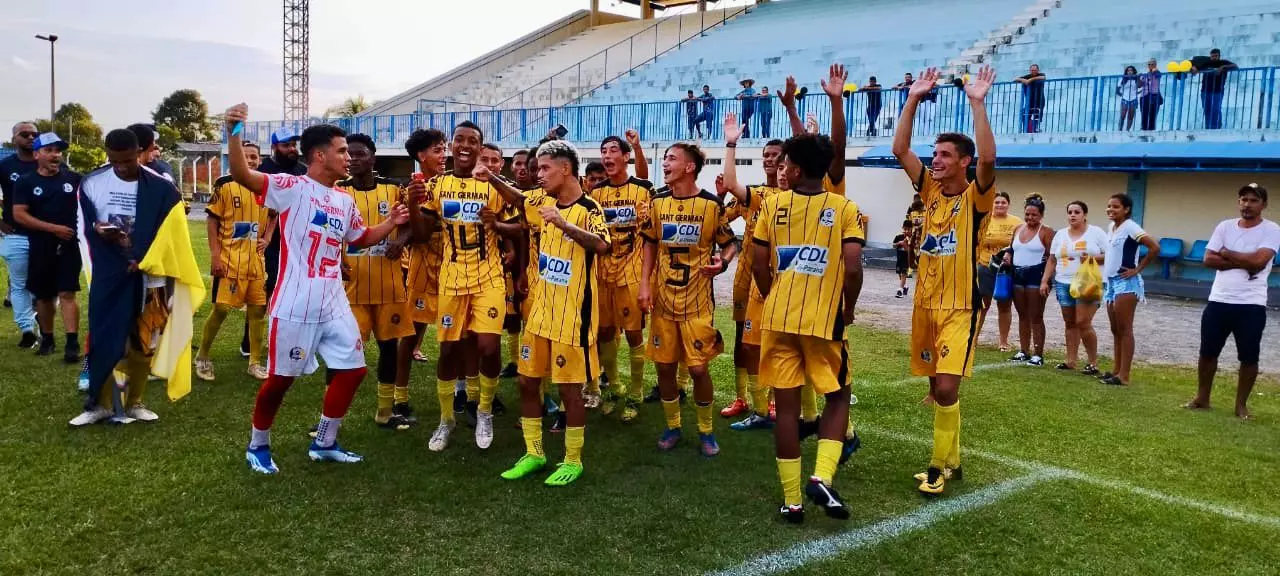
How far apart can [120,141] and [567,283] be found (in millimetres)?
3350

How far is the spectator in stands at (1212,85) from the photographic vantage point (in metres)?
16.9

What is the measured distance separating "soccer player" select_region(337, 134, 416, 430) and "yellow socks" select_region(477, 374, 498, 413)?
0.76 meters

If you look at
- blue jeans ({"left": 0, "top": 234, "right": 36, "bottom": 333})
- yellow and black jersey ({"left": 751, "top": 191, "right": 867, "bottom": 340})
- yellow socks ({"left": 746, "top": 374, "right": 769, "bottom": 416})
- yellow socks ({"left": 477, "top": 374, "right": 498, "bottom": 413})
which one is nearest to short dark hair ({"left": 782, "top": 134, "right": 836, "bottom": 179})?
yellow and black jersey ({"left": 751, "top": 191, "right": 867, "bottom": 340})

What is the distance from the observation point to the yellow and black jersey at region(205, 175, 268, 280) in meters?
7.91

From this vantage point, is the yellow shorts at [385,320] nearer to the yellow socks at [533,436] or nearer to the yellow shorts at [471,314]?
the yellow shorts at [471,314]

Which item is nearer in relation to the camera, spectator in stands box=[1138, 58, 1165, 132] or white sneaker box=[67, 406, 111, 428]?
white sneaker box=[67, 406, 111, 428]

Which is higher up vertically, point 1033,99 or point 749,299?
point 1033,99

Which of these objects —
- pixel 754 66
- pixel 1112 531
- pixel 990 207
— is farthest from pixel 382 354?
pixel 754 66

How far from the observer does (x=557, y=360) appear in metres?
5.18

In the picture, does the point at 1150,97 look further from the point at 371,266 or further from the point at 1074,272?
the point at 371,266

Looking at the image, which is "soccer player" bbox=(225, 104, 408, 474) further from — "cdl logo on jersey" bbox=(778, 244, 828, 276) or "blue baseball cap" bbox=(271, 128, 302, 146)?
"cdl logo on jersey" bbox=(778, 244, 828, 276)

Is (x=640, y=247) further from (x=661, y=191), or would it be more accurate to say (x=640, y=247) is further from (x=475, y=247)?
(x=475, y=247)

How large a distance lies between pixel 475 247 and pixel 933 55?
24711 millimetres

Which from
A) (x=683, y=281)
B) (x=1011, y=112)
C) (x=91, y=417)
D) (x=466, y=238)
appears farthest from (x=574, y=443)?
(x=1011, y=112)
